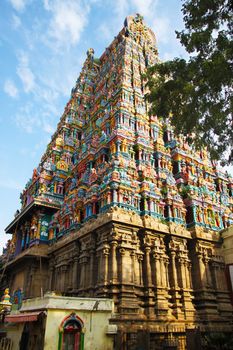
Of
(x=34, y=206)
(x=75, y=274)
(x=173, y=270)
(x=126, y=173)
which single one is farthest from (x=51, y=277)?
(x=126, y=173)

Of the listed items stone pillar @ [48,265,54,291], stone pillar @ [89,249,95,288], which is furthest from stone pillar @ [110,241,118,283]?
stone pillar @ [48,265,54,291]

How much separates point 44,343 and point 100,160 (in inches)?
571

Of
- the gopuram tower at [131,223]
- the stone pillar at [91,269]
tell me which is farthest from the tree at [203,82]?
the stone pillar at [91,269]

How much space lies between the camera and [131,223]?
18453 mm

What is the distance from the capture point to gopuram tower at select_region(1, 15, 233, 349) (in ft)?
57.1

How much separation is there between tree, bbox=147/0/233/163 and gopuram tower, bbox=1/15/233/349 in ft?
7.79

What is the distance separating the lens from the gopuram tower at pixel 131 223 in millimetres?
17391

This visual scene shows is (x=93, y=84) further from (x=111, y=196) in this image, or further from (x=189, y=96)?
(x=189, y=96)

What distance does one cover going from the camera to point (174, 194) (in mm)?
22828

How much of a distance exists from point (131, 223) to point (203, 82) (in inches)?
355

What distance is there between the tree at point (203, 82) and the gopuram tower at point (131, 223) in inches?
93.5

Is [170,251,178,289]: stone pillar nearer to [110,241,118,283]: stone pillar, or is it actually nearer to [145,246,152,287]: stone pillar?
[145,246,152,287]: stone pillar

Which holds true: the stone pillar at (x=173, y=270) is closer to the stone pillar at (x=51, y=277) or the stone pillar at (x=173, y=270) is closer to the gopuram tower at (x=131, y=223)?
the gopuram tower at (x=131, y=223)

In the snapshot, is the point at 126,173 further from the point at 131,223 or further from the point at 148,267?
the point at 148,267
